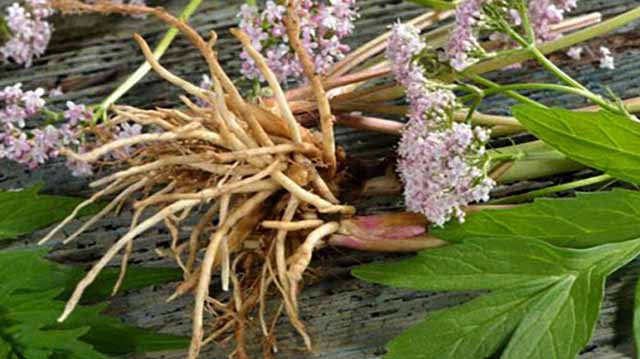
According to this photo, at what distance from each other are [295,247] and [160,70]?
0.67 feet

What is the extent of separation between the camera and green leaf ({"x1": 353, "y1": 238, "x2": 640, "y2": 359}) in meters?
0.89

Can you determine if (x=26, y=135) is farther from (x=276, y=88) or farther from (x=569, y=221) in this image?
(x=569, y=221)

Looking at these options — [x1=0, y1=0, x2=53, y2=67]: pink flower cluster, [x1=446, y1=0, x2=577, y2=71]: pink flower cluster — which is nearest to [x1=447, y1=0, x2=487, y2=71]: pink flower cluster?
[x1=446, y1=0, x2=577, y2=71]: pink flower cluster

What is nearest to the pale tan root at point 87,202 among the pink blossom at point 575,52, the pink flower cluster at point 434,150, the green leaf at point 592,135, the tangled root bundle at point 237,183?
the tangled root bundle at point 237,183

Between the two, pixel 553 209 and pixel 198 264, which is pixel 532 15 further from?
pixel 198 264

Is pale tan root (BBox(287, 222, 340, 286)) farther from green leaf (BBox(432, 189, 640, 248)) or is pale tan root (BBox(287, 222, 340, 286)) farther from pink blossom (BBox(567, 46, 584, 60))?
pink blossom (BBox(567, 46, 584, 60))

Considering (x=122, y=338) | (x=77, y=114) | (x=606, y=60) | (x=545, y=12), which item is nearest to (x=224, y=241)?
(x=122, y=338)

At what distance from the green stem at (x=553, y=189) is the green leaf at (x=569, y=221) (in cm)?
7

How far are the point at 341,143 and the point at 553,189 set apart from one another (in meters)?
0.25

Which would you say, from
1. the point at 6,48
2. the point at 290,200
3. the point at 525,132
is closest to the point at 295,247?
the point at 290,200

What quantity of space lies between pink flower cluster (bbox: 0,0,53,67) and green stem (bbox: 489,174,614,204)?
57 cm

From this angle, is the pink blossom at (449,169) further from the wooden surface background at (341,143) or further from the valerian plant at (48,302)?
the valerian plant at (48,302)

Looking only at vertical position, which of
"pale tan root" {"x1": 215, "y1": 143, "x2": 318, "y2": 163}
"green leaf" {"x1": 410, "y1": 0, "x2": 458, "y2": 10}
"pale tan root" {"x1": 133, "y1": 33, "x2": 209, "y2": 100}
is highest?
"green leaf" {"x1": 410, "y1": 0, "x2": 458, "y2": 10}

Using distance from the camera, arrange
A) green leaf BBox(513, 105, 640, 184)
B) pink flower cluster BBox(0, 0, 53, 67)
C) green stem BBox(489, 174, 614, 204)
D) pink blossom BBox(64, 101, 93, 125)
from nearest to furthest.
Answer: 1. green leaf BBox(513, 105, 640, 184)
2. green stem BBox(489, 174, 614, 204)
3. pink blossom BBox(64, 101, 93, 125)
4. pink flower cluster BBox(0, 0, 53, 67)
